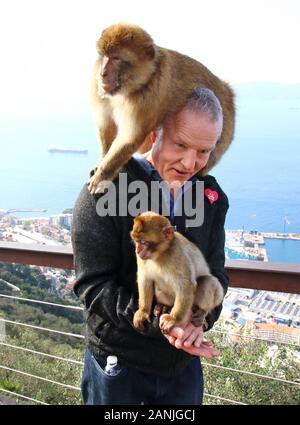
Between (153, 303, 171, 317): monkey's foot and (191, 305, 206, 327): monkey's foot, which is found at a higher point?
(153, 303, 171, 317): monkey's foot

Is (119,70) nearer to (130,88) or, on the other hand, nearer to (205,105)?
(130,88)

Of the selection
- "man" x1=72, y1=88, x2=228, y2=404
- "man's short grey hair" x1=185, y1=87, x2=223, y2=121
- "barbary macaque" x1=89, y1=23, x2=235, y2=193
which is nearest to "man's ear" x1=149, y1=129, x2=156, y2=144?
"barbary macaque" x1=89, y1=23, x2=235, y2=193

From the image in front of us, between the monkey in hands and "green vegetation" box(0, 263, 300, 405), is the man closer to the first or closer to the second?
the monkey in hands

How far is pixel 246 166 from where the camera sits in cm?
1145

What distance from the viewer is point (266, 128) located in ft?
35.4

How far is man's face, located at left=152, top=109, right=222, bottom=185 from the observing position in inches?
54.9

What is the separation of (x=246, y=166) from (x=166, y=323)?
34.5 feet

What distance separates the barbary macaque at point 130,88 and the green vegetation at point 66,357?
A: 45.6 inches

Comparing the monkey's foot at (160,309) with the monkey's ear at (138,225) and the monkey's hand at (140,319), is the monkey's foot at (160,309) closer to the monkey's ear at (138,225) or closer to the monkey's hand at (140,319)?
the monkey's hand at (140,319)

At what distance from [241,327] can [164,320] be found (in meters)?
1.64

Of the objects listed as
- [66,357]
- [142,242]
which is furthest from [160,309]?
[66,357]

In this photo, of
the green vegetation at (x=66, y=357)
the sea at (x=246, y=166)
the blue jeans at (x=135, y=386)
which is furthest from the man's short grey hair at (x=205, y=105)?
the green vegetation at (x=66, y=357)

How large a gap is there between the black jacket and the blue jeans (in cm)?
5

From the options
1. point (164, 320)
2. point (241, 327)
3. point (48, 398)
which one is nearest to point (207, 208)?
point (164, 320)
